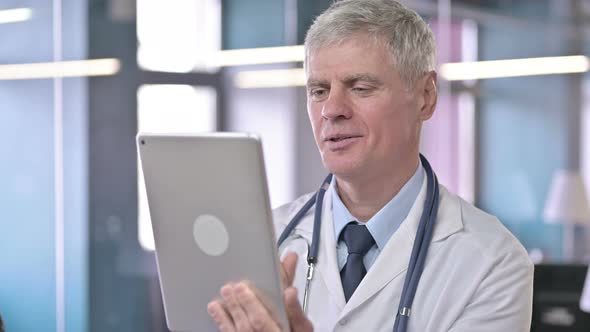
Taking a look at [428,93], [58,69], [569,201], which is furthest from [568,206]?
[428,93]

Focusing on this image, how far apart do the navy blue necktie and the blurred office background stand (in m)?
2.95

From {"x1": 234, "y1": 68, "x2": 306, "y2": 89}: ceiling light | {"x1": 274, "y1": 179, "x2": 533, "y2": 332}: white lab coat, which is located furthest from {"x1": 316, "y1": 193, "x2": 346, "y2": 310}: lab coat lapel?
{"x1": 234, "y1": 68, "x2": 306, "y2": 89}: ceiling light

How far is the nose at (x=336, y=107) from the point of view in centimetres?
170

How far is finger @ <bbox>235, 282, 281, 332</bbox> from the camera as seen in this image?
1.53 meters

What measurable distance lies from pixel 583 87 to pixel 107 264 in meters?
3.47

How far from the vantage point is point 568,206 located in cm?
614

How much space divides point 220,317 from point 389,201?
1.45 ft

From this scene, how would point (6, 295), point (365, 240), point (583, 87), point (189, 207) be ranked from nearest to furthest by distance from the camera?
point (189, 207) < point (365, 240) < point (6, 295) < point (583, 87)

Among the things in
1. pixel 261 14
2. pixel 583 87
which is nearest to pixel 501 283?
pixel 261 14

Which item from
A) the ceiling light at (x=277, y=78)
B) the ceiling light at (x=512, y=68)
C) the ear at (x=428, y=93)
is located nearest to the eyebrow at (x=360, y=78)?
the ear at (x=428, y=93)

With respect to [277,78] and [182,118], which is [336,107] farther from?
[277,78]

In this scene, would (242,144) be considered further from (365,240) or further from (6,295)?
(6,295)

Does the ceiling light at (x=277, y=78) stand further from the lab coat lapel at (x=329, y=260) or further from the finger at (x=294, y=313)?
Result: the finger at (x=294, y=313)

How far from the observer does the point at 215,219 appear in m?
1.56
